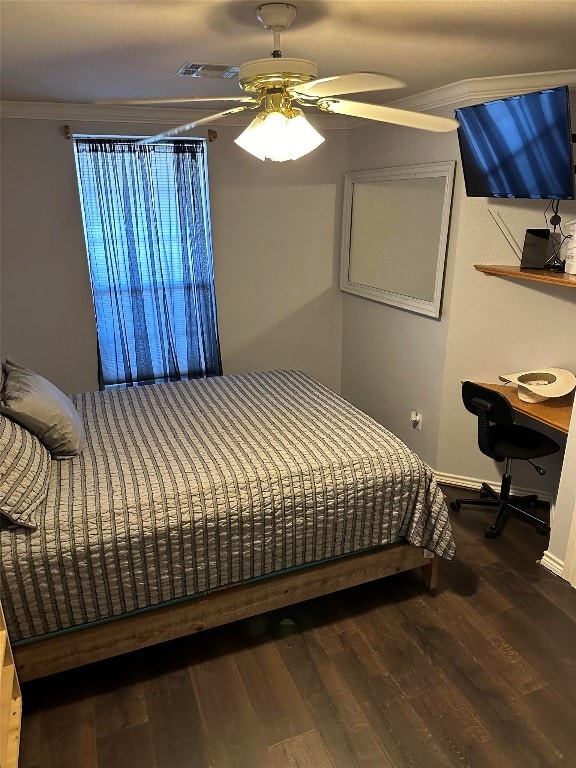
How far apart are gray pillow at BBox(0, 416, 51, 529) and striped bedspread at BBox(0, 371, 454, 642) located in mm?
50

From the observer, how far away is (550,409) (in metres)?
2.91

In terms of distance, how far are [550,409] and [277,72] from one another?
7.17ft

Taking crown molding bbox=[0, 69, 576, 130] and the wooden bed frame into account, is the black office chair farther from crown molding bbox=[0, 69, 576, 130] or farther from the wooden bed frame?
crown molding bbox=[0, 69, 576, 130]

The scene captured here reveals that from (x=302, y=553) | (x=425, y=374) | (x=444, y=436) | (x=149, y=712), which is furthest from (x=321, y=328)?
(x=149, y=712)

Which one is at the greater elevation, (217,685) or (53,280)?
(53,280)

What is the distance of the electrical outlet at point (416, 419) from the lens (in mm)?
3766

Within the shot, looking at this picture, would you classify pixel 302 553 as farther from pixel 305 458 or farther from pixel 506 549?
pixel 506 549

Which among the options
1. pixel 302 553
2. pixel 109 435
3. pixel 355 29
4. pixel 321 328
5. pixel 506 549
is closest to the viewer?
pixel 355 29

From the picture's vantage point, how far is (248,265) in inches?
160

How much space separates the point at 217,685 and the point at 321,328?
288cm

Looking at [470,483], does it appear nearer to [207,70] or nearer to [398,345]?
[398,345]

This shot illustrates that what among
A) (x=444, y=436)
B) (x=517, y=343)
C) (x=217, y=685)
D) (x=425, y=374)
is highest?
(x=517, y=343)

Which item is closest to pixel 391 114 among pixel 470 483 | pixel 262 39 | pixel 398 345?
pixel 262 39

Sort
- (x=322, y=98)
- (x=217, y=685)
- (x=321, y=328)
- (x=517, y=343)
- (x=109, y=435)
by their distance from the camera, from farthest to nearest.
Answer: (x=321, y=328) → (x=517, y=343) → (x=109, y=435) → (x=217, y=685) → (x=322, y=98)
